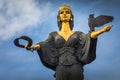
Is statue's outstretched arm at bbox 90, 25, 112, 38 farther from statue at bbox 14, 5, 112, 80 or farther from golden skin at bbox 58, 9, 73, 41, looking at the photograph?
golden skin at bbox 58, 9, 73, 41

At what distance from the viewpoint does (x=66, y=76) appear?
6414mm

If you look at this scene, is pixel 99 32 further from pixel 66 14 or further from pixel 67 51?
pixel 66 14

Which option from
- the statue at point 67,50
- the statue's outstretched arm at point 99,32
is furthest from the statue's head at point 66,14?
the statue's outstretched arm at point 99,32

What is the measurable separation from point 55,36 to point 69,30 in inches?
12.7

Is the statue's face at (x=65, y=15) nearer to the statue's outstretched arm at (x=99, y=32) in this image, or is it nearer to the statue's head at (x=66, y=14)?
the statue's head at (x=66, y=14)

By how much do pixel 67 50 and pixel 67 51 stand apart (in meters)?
0.02

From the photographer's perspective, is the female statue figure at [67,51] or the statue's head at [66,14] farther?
the statue's head at [66,14]

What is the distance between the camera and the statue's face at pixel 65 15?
22.8ft

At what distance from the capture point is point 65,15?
273 inches

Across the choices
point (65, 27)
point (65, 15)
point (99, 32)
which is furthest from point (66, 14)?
point (99, 32)

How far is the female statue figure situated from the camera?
6.43 metres

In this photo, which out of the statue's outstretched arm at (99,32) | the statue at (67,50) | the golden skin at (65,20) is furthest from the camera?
the golden skin at (65,20)

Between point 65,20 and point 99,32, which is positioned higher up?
point 65,20

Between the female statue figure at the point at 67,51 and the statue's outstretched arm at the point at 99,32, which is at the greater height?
the statue's outstretched arm at the point at 99,32
